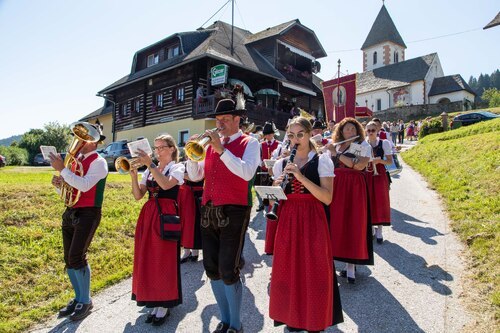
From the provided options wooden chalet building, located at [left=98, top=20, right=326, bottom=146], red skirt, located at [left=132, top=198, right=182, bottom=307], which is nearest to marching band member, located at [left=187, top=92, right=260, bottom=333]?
red skirt, located at [left=132, top=198, right=182, bottom=307]

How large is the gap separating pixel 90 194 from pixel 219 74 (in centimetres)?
1608

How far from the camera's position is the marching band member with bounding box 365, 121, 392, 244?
5906 millimetres

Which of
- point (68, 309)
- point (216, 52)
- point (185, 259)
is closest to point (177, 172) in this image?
point (68, 309)

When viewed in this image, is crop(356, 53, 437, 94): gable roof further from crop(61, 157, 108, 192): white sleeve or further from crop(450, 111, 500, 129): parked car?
crop(61, 157, 108, 192): white sleeve

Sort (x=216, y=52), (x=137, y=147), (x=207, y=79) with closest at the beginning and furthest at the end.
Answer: (x=137, y=147), (x=207, y=79), (x=216, y=52)

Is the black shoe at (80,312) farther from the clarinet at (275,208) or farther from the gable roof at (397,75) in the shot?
the gable roof at (397,75)

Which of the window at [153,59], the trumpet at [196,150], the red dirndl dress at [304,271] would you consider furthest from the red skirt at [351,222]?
the window at [153,59]

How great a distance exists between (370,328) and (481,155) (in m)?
9.10

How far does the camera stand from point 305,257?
3.01 m

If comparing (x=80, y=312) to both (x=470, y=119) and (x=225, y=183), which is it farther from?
(x=470, y=119)

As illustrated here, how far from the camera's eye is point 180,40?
22453mm

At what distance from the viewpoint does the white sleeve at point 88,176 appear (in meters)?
3.77

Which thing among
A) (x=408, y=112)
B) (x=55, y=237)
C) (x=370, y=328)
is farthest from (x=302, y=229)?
(x=408, y=112)

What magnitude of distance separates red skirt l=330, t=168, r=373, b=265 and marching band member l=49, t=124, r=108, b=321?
282 centimetres
